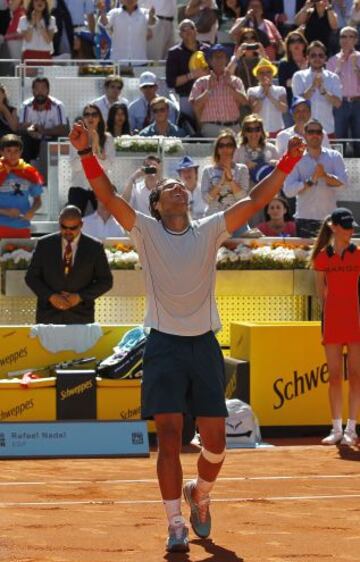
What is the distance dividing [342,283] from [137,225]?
17.9 feet

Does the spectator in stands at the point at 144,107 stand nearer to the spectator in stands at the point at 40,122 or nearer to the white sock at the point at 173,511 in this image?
the spectator in stands at the point at 40,122

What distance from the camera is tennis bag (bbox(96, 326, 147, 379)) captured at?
43.8 feet

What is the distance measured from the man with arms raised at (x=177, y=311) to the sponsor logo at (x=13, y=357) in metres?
5.77

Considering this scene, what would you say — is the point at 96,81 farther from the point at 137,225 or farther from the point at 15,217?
the point at 137,225

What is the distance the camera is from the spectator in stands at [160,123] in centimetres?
1866

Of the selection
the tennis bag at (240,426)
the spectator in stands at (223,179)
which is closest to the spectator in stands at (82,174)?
the spectator in stands at (223,179)

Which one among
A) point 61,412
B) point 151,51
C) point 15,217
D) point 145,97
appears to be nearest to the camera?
point 61,412

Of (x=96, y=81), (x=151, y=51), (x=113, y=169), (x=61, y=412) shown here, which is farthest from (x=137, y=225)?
(x=151, y=51)

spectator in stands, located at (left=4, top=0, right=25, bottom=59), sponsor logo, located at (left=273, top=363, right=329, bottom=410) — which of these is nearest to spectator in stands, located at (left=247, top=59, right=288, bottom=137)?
spectator in stands, located at (left=4, top=0, right=25, bottom=59)

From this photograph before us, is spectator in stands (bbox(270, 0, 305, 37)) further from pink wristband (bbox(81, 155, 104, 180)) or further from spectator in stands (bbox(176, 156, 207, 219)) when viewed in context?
pink wristband (bbox(81, 155, 104, 180))

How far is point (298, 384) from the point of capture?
14.2 meters

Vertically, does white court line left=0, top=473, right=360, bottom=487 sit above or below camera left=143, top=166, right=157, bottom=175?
below

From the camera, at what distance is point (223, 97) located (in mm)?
19297

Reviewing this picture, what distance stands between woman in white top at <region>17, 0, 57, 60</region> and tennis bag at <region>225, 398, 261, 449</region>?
890cm
